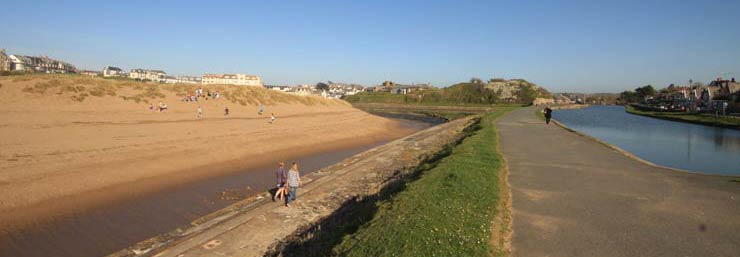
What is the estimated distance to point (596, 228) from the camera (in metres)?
8.05

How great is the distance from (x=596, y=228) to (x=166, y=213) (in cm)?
1179

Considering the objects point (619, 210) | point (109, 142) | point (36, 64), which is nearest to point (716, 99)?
point (619, 210)

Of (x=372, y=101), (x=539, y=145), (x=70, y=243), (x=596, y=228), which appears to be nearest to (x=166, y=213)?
(x=70, y=243)

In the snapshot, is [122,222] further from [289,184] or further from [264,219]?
[289,184]

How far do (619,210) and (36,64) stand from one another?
4305 inches

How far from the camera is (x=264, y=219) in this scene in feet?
35.9

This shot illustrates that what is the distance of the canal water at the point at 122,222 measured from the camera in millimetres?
9484

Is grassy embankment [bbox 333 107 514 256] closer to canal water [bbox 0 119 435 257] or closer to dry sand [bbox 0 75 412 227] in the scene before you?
canal water [bbox 0 119 435 257]

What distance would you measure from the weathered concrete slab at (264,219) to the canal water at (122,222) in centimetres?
111

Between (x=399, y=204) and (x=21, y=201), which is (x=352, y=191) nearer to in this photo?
(x=399, y=204)

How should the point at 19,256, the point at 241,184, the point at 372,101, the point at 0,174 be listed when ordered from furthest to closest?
the point at 372,101
the point at 241,184
the point at 0,174
the point at 19,256

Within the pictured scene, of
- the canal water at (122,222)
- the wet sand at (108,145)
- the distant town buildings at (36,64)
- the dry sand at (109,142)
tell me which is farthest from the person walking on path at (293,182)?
the distant town buildings at (36,64)

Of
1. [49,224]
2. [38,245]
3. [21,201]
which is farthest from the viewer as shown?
[21,201]

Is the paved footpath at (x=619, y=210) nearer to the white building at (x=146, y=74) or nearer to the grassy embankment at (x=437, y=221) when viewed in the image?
the grassy embankment at (x=437, y=221)
